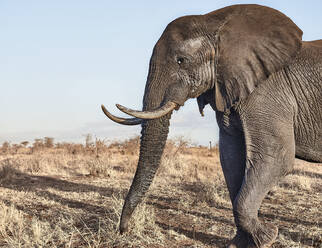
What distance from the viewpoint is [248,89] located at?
4.77 m

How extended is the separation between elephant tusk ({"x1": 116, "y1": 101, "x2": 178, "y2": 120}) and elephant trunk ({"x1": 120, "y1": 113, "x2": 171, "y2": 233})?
9.5 inches

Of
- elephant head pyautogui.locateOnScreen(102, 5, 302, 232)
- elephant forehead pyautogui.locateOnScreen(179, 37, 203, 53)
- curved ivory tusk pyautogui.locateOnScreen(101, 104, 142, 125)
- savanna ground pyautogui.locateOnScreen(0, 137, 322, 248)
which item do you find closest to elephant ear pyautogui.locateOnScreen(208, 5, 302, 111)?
elephant head pyautogui.locateOnScreen(102, 5, 302, 232)

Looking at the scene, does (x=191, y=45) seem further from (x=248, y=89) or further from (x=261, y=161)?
(x=261, y=161)

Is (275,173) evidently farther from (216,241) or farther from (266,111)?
(216,241)

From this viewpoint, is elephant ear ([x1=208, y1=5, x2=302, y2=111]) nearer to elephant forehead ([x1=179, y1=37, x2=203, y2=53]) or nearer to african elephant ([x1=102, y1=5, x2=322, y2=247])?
african elephant ([x1=102, y1=5, x2=322, y2=247])

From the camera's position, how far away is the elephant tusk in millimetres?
4594

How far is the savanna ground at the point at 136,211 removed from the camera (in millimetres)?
5773

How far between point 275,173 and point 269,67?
1.16 meters

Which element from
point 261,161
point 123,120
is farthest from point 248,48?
point 123,120

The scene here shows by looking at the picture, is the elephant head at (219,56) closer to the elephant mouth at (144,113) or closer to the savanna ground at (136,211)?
the elephant mouth at (144,113)

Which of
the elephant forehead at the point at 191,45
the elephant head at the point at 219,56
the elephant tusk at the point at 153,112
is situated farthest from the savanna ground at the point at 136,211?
the elephant forehead at the point at 191,45

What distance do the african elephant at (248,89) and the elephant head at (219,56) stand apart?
0.01m

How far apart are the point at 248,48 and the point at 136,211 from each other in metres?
2.83

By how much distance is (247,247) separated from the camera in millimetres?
5000
